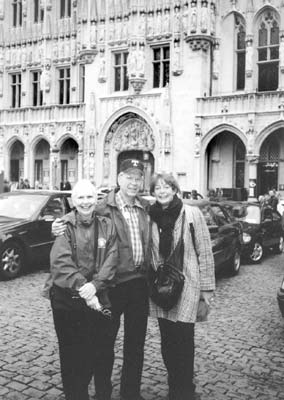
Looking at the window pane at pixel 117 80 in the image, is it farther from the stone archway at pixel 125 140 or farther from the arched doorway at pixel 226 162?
the arched doorway at pixel 226 162

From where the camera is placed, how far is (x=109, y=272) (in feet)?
13.0

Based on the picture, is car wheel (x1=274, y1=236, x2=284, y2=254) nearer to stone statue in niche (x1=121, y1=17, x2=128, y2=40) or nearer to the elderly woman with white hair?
the elderly woman with white hair

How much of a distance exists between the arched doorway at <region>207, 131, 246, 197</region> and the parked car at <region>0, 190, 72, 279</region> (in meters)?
15.4

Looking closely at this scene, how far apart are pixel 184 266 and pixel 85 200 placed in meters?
1.00

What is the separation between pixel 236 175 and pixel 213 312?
18.4 meters

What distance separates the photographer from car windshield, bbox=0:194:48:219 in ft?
35.6

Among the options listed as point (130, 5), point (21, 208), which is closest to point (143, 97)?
point (130, 5)

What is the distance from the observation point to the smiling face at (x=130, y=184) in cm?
440

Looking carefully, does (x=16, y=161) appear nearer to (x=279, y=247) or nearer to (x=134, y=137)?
(x=134, y=137)

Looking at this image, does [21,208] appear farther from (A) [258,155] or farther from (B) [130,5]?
(B) [130,5]

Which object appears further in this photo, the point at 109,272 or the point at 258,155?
the point at 258,155

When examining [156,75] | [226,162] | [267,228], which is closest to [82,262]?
[267,228]

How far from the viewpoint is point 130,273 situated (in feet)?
13.9

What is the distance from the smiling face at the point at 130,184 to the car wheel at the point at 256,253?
9.04 meters
